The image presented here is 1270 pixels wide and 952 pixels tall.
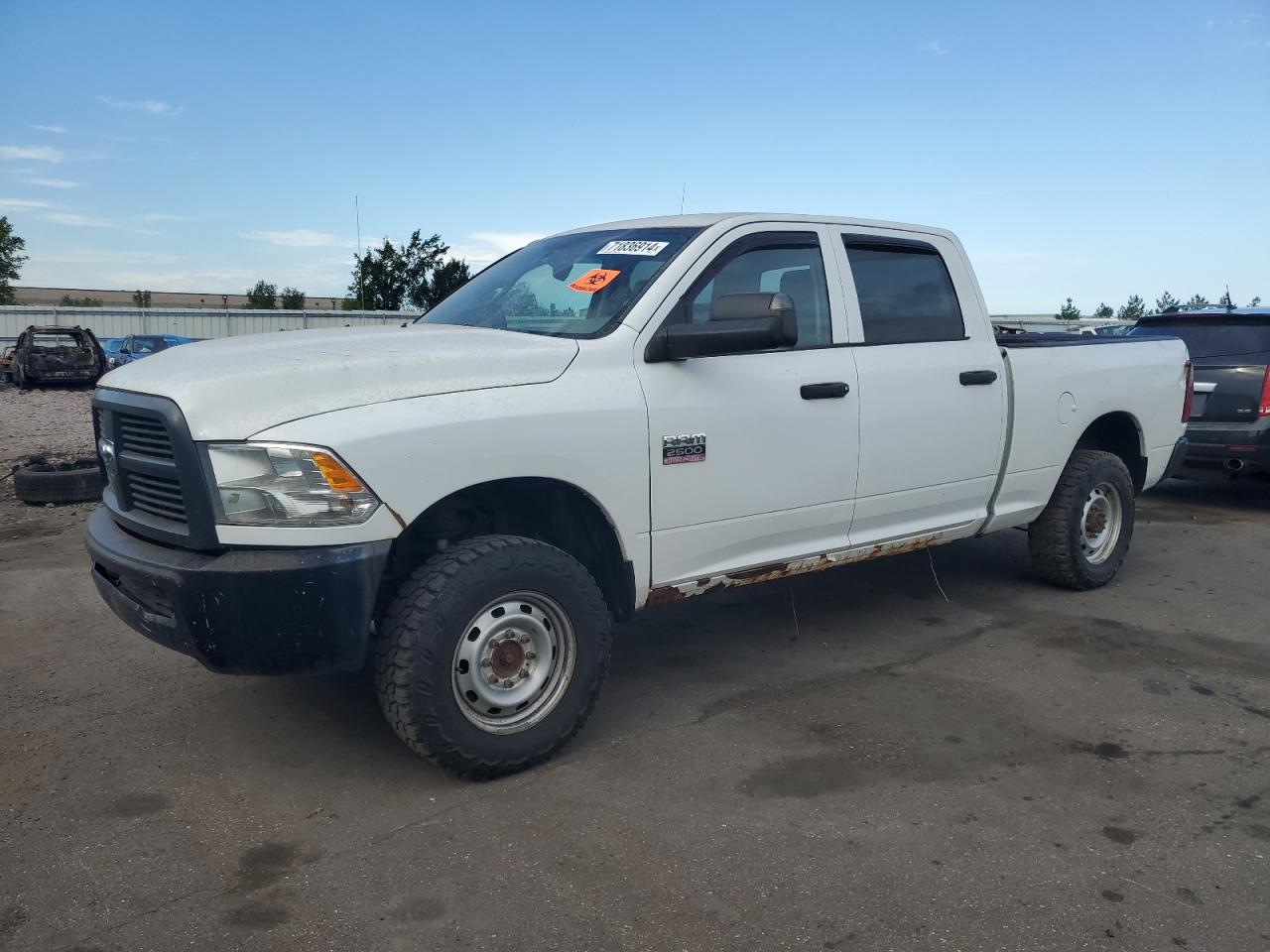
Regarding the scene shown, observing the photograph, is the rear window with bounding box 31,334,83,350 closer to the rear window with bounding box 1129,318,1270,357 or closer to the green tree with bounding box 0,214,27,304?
the rear window with bounding box 1129,318,1270,357

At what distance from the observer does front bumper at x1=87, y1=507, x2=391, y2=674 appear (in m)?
3.19

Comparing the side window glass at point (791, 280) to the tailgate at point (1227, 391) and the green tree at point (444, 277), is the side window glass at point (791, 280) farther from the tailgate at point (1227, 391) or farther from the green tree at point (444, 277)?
the green tree at point (444, 277)

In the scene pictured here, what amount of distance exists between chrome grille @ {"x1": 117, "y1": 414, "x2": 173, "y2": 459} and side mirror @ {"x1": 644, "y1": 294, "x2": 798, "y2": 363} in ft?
5.44

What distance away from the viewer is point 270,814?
11.2 feet

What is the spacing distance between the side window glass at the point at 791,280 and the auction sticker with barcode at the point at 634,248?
0.26 m

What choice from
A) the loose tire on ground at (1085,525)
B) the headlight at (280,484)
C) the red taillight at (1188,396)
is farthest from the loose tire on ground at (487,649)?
the red taillight at (1188,396)

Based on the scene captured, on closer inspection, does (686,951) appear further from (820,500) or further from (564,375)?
(820,500)

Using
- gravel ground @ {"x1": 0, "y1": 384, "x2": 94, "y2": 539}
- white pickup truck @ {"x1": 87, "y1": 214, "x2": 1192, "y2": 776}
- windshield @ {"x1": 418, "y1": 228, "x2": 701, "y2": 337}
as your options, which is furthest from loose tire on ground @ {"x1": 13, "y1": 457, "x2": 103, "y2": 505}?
white pickup truck @ {"x1": 87, "y1": 214, "x2": 1192, "y2": 776}

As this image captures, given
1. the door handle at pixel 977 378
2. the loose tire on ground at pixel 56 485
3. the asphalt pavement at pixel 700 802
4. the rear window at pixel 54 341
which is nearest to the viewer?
the asphalt pavement at pixel 700 802

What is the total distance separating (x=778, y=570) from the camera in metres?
4.52

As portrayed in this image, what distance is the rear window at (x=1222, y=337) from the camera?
28.6ft

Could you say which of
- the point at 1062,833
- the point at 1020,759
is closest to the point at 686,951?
the point at 1062,833

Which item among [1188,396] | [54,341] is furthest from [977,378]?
[54,341]

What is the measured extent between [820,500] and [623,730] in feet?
4.20
